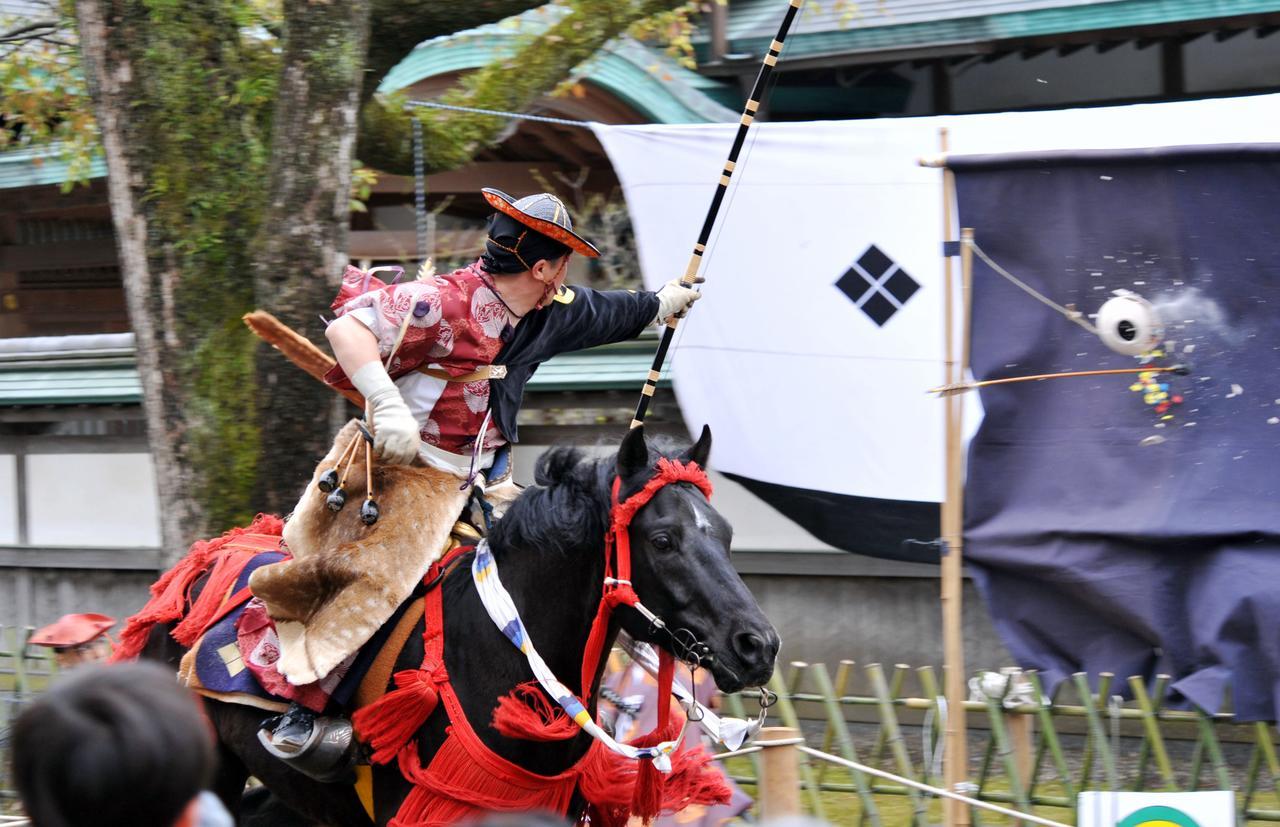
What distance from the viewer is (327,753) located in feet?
12.0

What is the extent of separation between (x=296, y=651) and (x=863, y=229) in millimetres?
3547

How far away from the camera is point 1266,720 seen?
159 inches

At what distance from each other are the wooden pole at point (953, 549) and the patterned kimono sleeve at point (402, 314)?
1.63 meters

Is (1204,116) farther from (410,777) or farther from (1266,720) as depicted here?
(410,777)

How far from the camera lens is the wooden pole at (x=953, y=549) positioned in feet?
13.9

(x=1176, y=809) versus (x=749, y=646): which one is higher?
(x=749, y=646)

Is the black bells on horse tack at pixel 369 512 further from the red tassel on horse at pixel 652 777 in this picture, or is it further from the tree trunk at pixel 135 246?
the tree trunk at pixel 135 246

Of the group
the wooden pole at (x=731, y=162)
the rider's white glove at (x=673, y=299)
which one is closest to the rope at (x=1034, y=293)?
the wooden pole at (x=731, y=162)

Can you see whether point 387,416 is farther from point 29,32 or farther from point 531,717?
point 29,32

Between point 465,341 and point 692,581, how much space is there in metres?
1.02

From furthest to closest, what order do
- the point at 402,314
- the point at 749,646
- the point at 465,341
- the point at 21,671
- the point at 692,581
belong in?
1. the point at 21,671
2. the point at 465,341
3. the point at 402,314
4. the point at 692,581
5. the point at 749,646

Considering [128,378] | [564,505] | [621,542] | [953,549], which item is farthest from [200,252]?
[128,378]

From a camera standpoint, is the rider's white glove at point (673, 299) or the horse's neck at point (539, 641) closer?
the horse's neck at point (539, 641)

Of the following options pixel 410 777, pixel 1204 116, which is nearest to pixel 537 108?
pixel 1204 116
